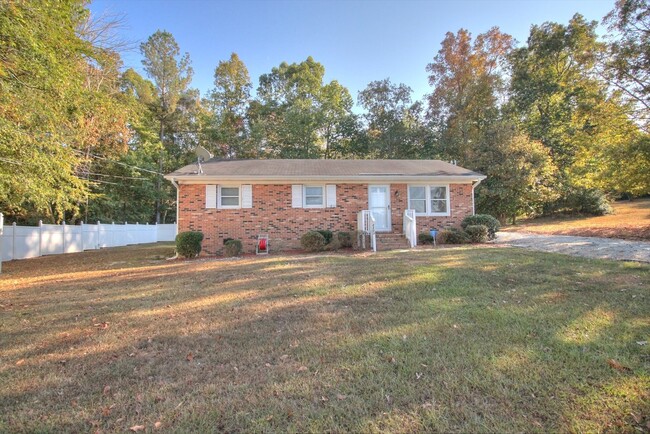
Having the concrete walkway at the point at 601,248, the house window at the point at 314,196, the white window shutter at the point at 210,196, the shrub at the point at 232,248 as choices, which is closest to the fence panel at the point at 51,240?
the white window shutter at the point at 210,196

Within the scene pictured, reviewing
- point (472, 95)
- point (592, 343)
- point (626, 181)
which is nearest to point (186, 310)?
point (592, 343)

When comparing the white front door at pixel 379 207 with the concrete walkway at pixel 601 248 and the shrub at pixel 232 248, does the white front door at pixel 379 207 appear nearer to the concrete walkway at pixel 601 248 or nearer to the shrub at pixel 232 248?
the concrete walkway at pixel 601 248

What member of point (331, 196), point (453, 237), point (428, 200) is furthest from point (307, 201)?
point (453, 237)

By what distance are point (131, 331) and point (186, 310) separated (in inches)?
33.6

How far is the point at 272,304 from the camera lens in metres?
4.85

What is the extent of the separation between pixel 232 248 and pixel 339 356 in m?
8.84

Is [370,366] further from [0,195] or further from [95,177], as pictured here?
[95,177]

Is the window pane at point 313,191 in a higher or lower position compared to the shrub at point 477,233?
higher

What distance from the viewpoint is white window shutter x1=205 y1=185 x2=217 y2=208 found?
1220 cm

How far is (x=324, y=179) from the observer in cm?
1248

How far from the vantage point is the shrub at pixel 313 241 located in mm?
11414

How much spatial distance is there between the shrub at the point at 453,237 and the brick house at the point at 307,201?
0.99 m

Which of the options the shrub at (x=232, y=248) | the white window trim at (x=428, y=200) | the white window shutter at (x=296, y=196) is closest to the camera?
the shrub at (x=232, y=248)

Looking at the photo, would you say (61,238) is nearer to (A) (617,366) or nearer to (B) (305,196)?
(B) (305,196)
